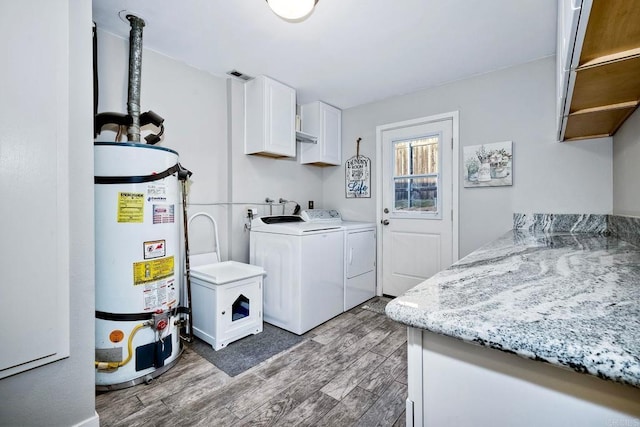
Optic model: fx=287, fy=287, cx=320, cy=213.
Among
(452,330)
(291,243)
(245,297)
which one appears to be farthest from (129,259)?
(452,330)

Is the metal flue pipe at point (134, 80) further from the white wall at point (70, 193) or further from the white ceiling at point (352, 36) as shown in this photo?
the white wall at point (70, 193)

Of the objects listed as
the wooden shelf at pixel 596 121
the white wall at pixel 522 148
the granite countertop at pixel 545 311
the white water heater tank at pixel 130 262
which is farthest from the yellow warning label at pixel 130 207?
the white wall at pixel 522 148

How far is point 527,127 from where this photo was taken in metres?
2.53

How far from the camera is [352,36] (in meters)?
2.15

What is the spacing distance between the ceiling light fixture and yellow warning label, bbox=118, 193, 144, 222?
1.38 meters

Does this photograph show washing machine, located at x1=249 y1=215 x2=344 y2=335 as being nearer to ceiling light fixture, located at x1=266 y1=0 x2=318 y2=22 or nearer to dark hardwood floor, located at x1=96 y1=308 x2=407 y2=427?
dark hardwood floor, located at x1=96 y1=308 x2=407 y2=427

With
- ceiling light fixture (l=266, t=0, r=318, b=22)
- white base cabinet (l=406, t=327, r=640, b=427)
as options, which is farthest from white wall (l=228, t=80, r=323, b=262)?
white base cabinet (l=406, t=327, r=640, b=427)

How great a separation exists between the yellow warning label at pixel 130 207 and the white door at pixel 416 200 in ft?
8.10

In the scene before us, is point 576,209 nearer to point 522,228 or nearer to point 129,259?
point 522,228

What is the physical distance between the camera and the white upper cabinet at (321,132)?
11.4 ft

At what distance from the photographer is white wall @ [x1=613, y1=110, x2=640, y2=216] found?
1606mm

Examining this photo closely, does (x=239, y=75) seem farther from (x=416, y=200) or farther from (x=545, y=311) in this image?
(x=545, y=311)

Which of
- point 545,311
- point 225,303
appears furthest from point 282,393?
point 545,311

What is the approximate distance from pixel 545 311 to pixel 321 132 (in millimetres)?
3174
